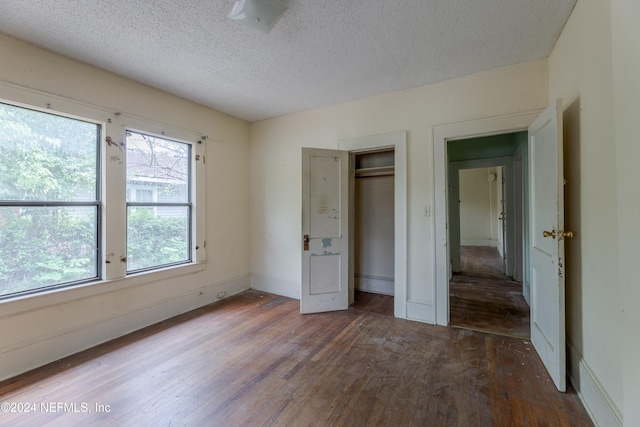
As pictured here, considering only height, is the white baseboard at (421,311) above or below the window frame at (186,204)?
below

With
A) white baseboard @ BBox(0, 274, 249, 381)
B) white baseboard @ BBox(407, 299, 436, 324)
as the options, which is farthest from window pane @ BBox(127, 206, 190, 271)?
white baseboard @ BBox(407, 299, 436, 324)

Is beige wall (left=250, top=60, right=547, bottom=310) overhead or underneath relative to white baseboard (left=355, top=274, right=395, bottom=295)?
overhead

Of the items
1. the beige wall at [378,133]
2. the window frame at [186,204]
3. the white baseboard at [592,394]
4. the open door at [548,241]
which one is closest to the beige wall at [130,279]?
the window frame at [186,204]

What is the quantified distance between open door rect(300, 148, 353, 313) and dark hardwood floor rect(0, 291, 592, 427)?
1.67 feet

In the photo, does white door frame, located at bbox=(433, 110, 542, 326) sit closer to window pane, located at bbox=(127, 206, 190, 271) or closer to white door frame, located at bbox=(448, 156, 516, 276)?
white door frame, located at bbox=(448, 156, 516, 276)

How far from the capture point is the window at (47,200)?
2104mm

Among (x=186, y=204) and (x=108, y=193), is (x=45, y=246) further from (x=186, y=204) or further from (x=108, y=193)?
(x=186, y=204)

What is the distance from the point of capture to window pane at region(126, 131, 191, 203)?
2881mm

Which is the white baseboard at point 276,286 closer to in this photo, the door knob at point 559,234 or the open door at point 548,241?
the open door at point 548,241

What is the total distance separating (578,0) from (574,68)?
1.35 feet

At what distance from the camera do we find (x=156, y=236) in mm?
3125

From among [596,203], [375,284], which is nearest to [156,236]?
[375,284]

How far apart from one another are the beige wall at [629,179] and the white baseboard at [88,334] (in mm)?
3647

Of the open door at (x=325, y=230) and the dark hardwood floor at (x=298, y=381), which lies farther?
the open door at (x=325, y=230)
